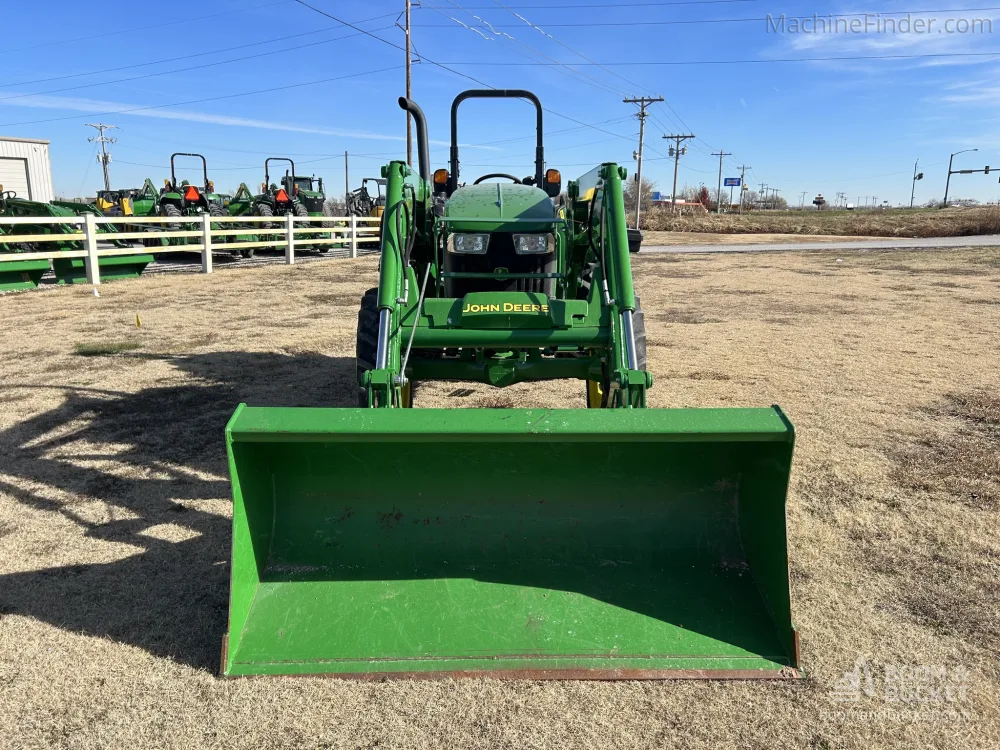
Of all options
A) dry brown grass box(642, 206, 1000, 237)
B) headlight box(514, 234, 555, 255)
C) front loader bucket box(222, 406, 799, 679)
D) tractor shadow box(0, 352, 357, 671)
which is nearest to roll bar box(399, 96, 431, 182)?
headlight box(514, 234, 555, 255)

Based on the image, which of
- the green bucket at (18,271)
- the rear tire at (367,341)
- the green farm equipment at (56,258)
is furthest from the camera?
the green farm equipment at (56,258)

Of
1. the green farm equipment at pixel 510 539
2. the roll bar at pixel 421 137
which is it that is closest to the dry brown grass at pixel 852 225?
the roll bar at pixel 421 137

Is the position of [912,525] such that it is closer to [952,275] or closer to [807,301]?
[807,301]

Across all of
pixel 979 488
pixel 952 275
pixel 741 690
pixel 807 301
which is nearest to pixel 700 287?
pixel 807 301

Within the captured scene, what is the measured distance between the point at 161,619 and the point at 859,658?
241cm

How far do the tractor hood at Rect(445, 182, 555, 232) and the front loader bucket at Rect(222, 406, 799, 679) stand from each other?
6.13 ft

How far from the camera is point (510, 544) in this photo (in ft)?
8.97

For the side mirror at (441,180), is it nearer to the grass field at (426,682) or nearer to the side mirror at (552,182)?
the side mirror at (552,182)

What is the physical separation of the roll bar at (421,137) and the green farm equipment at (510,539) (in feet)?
5.85

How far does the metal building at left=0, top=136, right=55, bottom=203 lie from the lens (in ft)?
109

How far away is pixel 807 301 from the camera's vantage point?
1099cm

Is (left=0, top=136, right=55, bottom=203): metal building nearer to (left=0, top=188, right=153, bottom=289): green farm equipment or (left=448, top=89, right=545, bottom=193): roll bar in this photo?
(left=0, top=188, right=153, bottom=289): green farm equipment

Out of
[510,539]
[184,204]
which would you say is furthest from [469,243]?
[184,204]

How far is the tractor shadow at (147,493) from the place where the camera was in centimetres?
261
